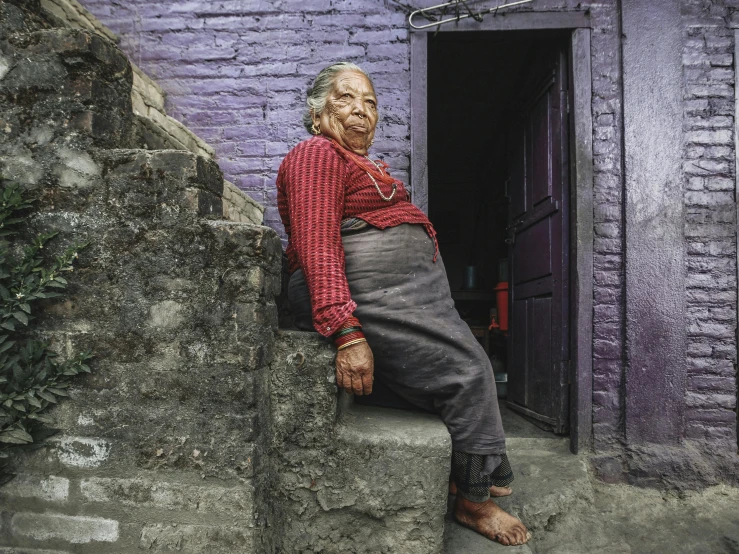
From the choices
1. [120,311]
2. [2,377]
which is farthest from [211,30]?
[2,377]

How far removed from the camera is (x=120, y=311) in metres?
1.71

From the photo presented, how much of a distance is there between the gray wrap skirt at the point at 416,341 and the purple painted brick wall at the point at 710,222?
1880 mm

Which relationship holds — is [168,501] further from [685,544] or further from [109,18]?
[109,18]

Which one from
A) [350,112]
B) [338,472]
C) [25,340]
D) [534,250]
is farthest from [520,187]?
[25,340]

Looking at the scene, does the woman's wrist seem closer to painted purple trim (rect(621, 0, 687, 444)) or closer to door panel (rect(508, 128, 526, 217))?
painted purple trim (rect(621, 0, 687, 444))

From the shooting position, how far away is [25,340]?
5.66 feet

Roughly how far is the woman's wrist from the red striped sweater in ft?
0.09

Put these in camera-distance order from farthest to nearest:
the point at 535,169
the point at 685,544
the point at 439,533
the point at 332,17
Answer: the point at 535,169, the point at 332,17, the point at 685,544, the point at 439,533

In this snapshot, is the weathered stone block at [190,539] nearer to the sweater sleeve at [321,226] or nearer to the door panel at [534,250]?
the sweater sleeve at [321,226]

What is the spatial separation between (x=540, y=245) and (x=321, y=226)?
235 cm

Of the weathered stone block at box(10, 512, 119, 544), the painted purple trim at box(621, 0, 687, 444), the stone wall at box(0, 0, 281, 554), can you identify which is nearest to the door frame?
the painted purple trim at box(621, 0, 687, 444)

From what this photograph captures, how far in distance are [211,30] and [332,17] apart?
87 centimetres

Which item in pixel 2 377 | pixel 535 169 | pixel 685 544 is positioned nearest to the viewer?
pixel 2 377

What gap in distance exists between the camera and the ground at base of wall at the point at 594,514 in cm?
225
